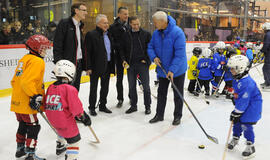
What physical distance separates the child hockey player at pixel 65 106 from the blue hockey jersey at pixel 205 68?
3.40m

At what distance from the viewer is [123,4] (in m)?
8.41

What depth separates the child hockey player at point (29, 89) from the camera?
7.03 ft

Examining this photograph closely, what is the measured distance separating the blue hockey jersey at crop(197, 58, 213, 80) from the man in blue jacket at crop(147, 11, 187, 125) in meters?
1.69

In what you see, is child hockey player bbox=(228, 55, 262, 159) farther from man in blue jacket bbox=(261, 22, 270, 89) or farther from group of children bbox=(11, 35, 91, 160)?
man in blue jacket bbox=(261, 22, 270, 89)

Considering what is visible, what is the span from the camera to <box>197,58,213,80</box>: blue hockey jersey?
16.0 ft

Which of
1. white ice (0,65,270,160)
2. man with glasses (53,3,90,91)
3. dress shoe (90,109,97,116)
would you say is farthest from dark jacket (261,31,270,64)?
man with glasses (53,3,90,91)

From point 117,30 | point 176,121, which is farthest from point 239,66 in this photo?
point 117,30

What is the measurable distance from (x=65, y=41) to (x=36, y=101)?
1.24 meters

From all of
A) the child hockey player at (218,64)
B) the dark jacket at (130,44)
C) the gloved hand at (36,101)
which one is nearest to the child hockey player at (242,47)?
the child hockey player at (218,64)

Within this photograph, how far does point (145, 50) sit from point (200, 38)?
27.8 ft

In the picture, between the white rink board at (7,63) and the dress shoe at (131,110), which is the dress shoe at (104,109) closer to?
the dress shoe at (131,110)

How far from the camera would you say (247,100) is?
92.1 inches

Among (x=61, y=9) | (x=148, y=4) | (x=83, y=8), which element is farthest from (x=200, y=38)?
(x=83, y=8)

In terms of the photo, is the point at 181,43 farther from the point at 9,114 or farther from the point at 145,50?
the point at 9,114
